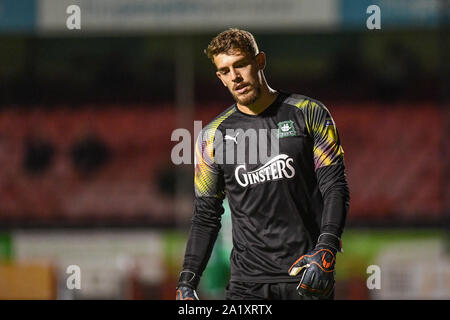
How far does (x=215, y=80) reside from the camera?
16.3m

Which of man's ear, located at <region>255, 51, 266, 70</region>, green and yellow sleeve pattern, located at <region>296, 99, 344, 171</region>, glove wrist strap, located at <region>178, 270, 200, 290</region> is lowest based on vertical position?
glove wrist strap, located at <region>178, 270, 200, 290</region>

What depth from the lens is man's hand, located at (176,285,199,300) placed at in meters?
3.43

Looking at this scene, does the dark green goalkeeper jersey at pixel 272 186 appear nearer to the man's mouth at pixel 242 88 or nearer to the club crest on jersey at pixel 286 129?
the club crest on jersey at pixel 286 129

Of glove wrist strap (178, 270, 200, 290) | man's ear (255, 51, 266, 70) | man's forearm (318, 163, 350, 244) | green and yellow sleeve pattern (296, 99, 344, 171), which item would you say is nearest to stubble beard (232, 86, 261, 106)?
man's ear (255, 51, 266, 70)

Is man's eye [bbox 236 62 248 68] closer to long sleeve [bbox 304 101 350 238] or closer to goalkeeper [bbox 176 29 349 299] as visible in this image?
goalkeeper [bbox 176 29 349 299]

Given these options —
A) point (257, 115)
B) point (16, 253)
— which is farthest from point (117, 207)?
point (257, 115)

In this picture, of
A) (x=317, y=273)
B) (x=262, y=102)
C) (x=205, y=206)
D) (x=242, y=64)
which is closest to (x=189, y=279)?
(x=205, y=206)

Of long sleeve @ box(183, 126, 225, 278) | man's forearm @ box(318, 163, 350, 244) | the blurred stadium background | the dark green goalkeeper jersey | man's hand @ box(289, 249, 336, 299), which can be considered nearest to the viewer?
man's hand @ box(289, 249, 336, 299)

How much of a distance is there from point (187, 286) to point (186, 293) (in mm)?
37

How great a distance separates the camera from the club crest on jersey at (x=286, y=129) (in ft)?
11.3

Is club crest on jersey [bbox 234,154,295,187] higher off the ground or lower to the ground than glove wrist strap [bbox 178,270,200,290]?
higher

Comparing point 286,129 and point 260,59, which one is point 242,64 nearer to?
point 260,59

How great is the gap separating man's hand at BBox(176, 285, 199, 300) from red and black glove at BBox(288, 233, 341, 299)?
491 mm

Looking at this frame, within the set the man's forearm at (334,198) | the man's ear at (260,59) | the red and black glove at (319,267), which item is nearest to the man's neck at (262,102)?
the man's ear at (260,59)
